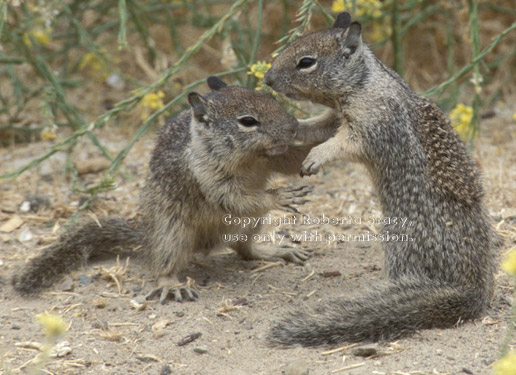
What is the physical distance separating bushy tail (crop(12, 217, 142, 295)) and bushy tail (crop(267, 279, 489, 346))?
183 cm

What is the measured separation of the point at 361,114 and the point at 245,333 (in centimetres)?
154

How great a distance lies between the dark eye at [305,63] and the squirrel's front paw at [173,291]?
5.60 feet

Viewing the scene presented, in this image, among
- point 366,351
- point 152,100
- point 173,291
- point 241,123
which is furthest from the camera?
point 152,100

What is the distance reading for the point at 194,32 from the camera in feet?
31.7

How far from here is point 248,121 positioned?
4.47 meters

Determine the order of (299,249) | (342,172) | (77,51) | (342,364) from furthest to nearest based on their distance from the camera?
(77,51), (342,172), (299,249), (342,364)

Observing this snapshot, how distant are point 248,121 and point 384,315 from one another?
152 centimetres

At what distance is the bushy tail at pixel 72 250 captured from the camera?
15.8ft

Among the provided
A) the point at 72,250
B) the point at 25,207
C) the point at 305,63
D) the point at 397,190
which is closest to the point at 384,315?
the point at 397,190

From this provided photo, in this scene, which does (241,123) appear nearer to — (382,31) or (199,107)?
(199,107)

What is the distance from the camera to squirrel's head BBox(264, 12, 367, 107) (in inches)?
172

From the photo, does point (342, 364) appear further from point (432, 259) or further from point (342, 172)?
point (342, 172)

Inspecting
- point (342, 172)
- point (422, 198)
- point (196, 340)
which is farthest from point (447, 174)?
point (342, 172)

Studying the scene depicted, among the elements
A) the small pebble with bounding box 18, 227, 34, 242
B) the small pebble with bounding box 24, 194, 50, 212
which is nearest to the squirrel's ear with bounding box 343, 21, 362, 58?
the small pebble with bounding box 18, 227, 34, 242
